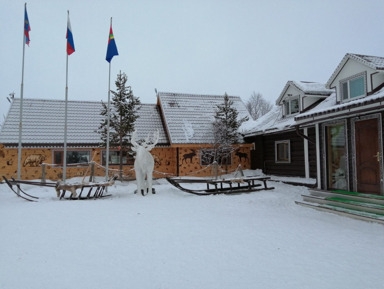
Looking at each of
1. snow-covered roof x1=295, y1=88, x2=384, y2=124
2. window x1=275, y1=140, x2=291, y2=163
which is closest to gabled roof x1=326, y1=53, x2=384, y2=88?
snow-covered roof x1=295, y1=88, x2=384, y2=124

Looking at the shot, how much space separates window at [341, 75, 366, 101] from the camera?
912cm

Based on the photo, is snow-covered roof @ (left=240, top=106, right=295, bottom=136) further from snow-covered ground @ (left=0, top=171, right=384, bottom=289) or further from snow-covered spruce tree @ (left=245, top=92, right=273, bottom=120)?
snow-covered spruce tree @ (left=245, top=92, right=273, bottom=120)

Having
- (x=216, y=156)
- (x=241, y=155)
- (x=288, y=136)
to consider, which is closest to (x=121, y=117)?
(x=216, y=156)

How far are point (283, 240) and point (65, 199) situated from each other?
784 centimetres

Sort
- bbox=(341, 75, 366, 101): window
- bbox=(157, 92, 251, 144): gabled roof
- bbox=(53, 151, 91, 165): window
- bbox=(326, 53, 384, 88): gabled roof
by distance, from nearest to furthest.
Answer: bbox=(326, 53, 384, 88): gabled roof → bbox=(341, 75, 366, 101): window → bbox=(53, 151, 91, 165): window → bbox=(157, 92, 251, 144): gabled roof

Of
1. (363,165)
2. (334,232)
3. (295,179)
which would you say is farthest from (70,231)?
(295,179)

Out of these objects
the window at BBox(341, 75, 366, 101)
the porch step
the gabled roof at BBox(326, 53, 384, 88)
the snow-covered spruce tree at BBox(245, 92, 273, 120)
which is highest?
the snow-covered spruce tree at BBox(245, 92, 273, 120)

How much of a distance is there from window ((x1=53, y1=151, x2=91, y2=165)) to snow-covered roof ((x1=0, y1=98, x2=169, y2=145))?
775 millimetres

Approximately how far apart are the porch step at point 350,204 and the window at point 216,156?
8199 mm

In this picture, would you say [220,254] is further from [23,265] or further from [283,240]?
[23,265]

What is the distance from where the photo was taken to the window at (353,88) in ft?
29.9

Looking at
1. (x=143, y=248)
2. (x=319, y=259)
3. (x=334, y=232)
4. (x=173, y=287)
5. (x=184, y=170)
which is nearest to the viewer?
(x=173, y=287)

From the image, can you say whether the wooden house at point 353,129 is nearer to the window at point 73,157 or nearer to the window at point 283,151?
the window at point 283,151

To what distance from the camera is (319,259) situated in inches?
175
